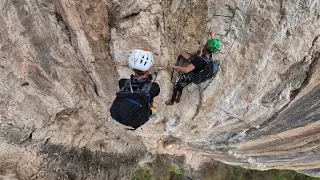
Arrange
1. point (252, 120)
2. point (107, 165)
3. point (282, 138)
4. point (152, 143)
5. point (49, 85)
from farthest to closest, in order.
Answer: point (152, 143), point (107, 165), point (282, 138), point (252, 120), point (49, 85)

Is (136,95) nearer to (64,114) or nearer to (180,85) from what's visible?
(180,85)

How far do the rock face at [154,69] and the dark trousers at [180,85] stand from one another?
0.41ft

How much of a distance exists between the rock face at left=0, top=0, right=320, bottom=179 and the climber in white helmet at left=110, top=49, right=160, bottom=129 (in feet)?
1.65

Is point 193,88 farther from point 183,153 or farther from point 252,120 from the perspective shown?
point 183,153

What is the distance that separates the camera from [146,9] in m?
4.37

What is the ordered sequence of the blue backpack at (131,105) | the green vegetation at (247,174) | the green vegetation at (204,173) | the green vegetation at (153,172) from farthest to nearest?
1. the green vegetation at (247,174)
2. the green vegetation at (153,172)
3. the green vegetation at (204,173)
4. the blue backpack at (131,105)

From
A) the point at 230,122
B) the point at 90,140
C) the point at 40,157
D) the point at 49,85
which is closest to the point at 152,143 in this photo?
the point at 90,140

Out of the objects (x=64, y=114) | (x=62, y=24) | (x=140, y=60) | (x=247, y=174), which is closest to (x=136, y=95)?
(x=140, y=60)

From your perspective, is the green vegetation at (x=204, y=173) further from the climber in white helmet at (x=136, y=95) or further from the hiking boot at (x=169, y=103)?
the climber in white helmet at (x=136, y=95)

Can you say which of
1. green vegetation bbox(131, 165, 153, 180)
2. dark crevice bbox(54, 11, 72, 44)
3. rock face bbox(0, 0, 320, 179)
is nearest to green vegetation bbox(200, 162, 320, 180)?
green vegetation bbox(131, 165, 153, 180)

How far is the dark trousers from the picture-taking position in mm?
4738

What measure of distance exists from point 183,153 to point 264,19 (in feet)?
15.7

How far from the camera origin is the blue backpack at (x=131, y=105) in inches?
161

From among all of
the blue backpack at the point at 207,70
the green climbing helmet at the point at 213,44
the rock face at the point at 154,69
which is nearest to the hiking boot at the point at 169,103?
the rock face at the point at 154,69
